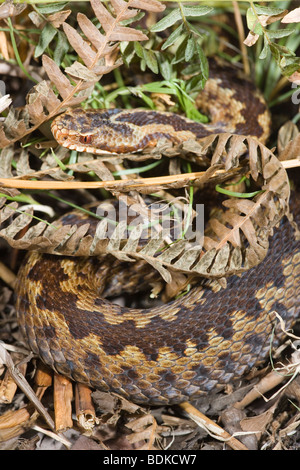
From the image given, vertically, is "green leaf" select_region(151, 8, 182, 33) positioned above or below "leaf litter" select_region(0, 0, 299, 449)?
above

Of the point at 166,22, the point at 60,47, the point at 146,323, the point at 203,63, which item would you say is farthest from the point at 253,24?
the point at 146,323

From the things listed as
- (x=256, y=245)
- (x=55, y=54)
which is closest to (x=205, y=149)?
(x=256, y=245)

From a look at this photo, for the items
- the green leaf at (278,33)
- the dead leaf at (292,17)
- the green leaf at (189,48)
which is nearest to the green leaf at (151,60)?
the green leaf at (189,48)

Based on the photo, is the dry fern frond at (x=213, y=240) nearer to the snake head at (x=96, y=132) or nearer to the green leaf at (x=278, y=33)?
the snake head at (x=96, y=132)

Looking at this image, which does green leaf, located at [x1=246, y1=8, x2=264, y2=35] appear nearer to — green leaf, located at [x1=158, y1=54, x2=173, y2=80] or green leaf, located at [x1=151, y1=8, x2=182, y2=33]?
green leaf, located at [x1=151, y1=8, x2=182, y2=33]

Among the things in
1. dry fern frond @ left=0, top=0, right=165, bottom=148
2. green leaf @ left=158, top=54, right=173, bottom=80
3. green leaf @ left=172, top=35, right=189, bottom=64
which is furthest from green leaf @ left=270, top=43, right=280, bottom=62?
green leaf @ left=158, top=54, right=173, bottom=80

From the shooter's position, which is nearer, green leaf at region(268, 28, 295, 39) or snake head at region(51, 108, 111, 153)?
green leaf at region(268, 28, 295, 39)

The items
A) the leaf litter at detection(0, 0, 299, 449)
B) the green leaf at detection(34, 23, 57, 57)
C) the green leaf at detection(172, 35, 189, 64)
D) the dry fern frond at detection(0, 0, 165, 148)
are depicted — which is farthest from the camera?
the green leaf at detection(172, 35, 189, 64)

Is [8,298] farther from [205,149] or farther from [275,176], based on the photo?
[275,176]
